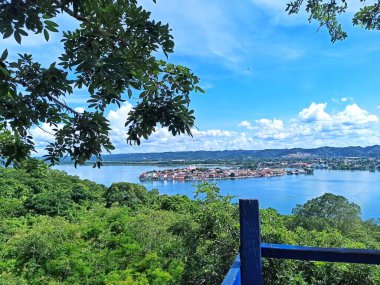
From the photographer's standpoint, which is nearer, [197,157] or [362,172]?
[362,172]

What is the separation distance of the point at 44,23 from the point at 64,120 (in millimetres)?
635

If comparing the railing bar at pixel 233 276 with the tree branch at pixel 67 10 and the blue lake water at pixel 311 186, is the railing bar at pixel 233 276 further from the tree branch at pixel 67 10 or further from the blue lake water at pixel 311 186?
the blue lake water at pixel 311 186

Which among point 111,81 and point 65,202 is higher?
point 111,81

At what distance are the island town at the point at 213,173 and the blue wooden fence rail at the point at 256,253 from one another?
12731 millimetres

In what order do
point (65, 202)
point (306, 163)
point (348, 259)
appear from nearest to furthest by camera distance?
1. point (348, 259)
2. point (65, 202)
3. point (306, 163)

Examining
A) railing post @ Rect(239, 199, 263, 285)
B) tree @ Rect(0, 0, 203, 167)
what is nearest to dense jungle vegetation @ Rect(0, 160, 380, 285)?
tree @ Rect(0, 0, 203, 167)

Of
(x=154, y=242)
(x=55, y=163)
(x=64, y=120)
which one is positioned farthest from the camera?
(x=154, y=242)

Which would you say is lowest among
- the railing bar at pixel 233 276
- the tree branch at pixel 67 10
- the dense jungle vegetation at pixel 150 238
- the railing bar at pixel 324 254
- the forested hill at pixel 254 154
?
the dense jungle vegetation at pixel 150 238

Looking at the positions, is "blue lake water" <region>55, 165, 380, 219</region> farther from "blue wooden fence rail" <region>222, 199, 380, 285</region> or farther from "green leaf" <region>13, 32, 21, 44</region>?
"green leaf" <region>13, 32, 21, 44</region>

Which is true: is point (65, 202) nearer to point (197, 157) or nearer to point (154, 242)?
point (154, 242)

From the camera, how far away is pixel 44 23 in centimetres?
105

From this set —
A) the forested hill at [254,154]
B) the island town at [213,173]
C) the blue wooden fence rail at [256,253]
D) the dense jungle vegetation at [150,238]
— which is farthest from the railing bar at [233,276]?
the forested hill at [254,154]

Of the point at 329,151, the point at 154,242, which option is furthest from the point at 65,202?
the point at 329,151

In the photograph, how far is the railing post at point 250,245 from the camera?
0.99m
